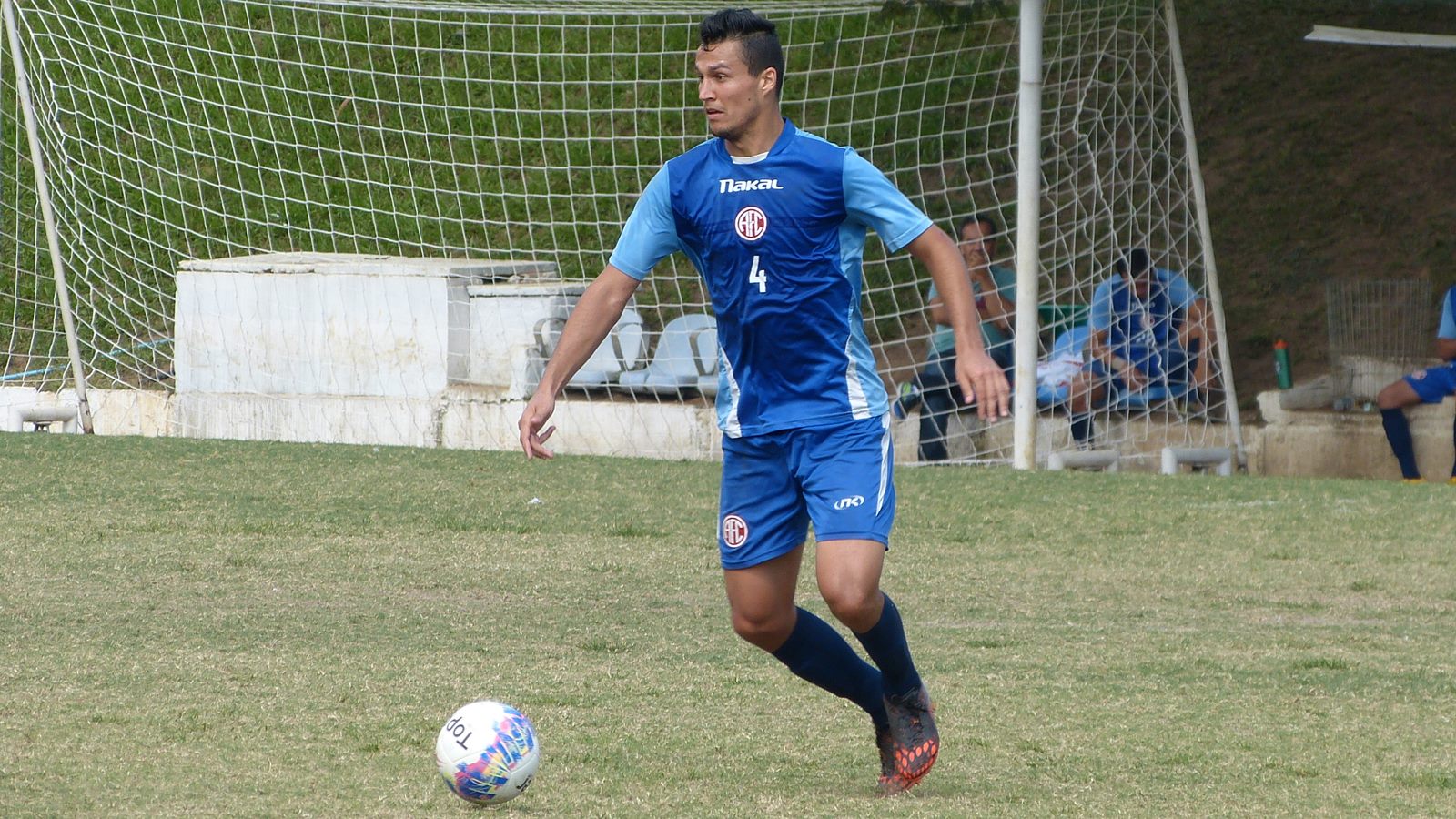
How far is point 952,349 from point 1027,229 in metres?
1.59

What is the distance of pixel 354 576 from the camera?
7.11 metres

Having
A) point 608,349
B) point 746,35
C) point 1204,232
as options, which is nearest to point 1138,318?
point 1204,232

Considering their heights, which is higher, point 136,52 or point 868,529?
point 136,52

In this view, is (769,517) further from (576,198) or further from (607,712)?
(576,198)

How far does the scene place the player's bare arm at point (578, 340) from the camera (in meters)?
4.12

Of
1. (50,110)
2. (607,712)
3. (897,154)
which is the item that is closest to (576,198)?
(897,154)

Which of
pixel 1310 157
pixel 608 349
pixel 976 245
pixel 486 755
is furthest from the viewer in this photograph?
pixel 1310 157

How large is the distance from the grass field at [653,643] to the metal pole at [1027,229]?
828 mm

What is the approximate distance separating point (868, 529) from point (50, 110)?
36.4 ft

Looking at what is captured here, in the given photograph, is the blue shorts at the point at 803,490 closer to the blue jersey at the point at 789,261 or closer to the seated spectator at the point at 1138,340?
the blue jersey at the point at 789,261

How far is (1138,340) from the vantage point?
1253 cm

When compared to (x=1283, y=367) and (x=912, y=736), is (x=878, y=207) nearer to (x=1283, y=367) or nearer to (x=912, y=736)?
(x=912, y=736)

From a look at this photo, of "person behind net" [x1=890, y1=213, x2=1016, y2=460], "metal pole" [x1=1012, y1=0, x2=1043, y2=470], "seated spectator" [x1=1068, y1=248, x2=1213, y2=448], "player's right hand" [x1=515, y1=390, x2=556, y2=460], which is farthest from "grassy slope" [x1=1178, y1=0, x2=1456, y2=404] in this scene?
"player's right hand" [x1=515, y1=390, x2=556, y2=460]

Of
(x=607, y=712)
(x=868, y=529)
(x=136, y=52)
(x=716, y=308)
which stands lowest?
(x=607, y=712)
